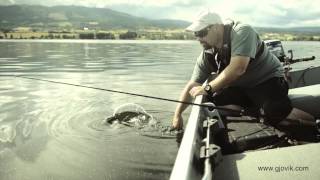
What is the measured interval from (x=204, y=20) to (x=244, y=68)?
0.86 meters

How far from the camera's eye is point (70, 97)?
16281mm

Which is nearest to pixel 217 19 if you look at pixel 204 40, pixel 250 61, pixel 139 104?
pixel 204 40

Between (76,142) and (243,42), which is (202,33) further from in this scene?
(76,142)

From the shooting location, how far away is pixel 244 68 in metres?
5.68

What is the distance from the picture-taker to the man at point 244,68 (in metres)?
5.65

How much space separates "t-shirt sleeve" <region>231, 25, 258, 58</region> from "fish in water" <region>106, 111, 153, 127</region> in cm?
539

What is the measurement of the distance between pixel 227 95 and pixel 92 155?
310cm

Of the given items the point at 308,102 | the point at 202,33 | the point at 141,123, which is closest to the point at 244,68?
the point at 202,33

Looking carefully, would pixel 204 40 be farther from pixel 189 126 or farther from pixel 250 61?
pixel 189 126

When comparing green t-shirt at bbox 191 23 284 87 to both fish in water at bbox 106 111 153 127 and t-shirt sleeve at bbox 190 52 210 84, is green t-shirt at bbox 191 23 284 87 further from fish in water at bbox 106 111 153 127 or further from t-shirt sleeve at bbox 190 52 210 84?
fish in water at bbox 106 111 153 127

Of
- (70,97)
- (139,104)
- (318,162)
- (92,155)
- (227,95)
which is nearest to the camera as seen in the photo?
(318,162)

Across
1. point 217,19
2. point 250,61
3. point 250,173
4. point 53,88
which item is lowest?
point 53,88

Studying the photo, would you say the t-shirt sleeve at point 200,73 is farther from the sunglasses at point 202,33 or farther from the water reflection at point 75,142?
the water reflection at point 75,142

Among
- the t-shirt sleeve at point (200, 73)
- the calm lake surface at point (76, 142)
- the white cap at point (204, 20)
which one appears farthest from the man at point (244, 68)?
the calm lake surface at point (76, 142)
